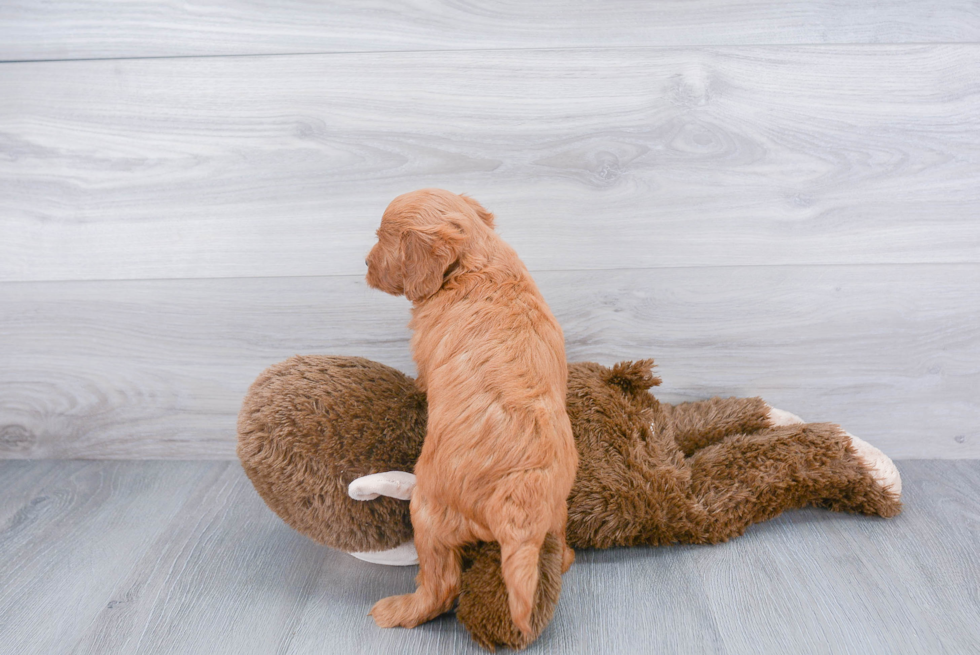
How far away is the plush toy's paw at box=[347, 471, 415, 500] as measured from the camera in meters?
1.06

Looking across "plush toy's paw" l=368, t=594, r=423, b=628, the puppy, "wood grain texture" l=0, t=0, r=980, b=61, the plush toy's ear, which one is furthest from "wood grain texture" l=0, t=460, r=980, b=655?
"wood grain texture" l=0, t=0, r=980, b=61

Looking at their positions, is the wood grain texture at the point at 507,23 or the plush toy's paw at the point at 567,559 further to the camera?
the wood grain texture at the point at 507,23

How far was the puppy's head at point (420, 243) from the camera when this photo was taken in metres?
0.97

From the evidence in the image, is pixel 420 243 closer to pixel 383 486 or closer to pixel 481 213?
Result: pixel 481 213

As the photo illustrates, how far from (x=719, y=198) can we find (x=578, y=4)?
0.47 meters

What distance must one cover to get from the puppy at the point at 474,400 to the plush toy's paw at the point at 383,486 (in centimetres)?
10

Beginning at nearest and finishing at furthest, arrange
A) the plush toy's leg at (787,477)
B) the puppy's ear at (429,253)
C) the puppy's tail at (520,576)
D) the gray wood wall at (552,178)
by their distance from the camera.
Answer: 1. the puppy's tail at (520,576)
2. the puppy's ear at (429,253)
3. the plush toy's leg at (787,477)
4. the gray wood wall at (552,178)

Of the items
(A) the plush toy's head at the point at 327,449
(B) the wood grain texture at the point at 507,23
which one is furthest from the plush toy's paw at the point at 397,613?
(B) the wood grain texture at the point at 507,23

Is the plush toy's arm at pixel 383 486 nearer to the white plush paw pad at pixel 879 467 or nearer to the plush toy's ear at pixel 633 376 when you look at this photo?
the plush toy's ear at pixel 633 376

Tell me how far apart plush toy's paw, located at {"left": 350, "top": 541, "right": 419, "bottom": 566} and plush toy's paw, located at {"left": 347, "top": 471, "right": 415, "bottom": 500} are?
0.11 m

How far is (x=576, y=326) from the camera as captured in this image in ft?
4.67

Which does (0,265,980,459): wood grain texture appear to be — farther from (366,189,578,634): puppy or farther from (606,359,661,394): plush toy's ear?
(366,189,578,634): puppy

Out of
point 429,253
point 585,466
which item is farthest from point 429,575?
point 429,253

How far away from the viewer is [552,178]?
4.44 ft
